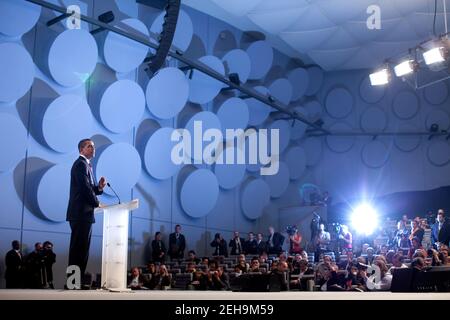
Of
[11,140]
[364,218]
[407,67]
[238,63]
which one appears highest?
[238,63]

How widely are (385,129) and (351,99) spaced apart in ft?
5.79

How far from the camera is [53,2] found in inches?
484

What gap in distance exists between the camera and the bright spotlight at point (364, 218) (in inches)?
758

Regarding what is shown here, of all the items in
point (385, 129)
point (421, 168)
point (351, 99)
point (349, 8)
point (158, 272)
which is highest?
point (349, 8)

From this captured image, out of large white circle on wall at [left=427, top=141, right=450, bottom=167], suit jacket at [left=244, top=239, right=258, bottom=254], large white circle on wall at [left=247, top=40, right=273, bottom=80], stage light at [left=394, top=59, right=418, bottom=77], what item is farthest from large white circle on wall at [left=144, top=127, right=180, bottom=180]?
large white circle on wall at [left=427, top=141, right=450, bottom=167]

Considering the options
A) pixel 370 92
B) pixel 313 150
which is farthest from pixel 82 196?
pixel 370 92

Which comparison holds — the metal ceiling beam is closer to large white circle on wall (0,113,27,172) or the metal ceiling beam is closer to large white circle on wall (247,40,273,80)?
large white circle on wall (247,40,273,80)

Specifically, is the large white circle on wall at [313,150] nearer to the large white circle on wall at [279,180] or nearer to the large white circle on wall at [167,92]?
the large white circle on wall at [279,180]

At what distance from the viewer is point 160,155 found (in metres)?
14.4

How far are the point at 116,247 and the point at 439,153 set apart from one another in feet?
56.4

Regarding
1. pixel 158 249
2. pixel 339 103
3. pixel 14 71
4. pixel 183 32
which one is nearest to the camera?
pixel 14 71

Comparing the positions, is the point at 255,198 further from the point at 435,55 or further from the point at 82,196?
the point at 82,196
